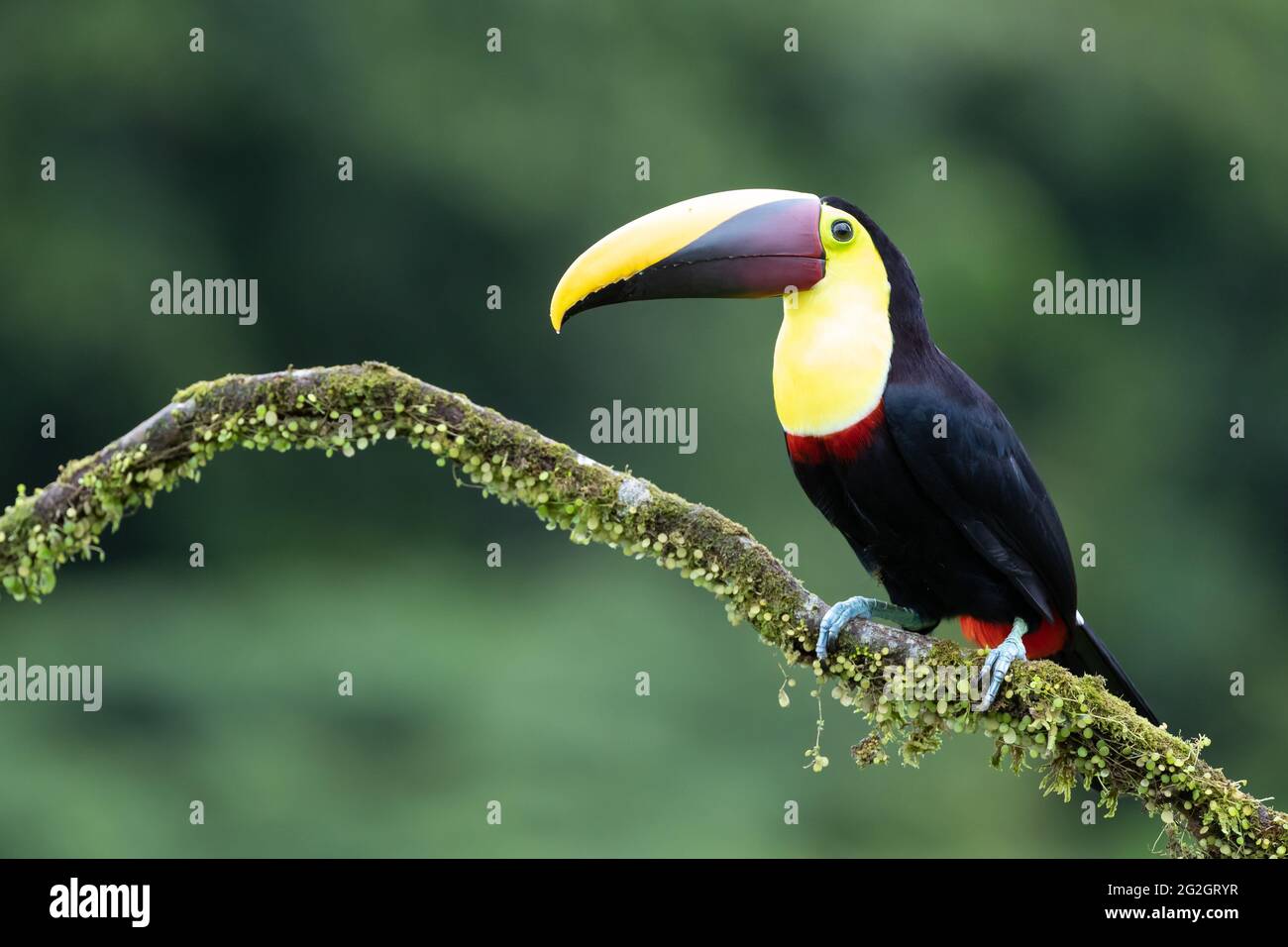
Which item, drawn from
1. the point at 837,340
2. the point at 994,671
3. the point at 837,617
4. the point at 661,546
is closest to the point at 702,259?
the point at 837,340

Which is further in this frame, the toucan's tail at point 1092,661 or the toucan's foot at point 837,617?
the toucan's tail at point 1092,661

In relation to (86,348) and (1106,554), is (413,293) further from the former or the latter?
(1106,554)

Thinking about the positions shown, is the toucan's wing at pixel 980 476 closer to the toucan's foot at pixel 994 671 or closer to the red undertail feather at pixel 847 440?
the red undertail feather at pixel 847 440

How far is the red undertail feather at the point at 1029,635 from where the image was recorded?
155 inches

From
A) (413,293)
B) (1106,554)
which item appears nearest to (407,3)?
(413,293)

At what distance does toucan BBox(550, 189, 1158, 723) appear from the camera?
3.69 m

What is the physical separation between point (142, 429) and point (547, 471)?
2.90ft

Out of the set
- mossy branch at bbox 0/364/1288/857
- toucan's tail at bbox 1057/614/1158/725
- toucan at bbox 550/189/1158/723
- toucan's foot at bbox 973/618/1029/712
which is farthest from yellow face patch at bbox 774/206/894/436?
toucan's tail at bbox 1057/614/1158/725

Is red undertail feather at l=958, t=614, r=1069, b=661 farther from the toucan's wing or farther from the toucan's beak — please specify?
the toucan's beak

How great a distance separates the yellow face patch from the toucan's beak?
5cm

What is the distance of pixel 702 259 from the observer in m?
3.79

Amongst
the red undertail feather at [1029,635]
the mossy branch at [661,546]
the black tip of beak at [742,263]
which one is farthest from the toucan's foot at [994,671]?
the black tip of beak at [742,263]

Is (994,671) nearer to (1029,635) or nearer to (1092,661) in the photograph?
(1029,635)

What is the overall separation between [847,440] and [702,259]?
574 mm
